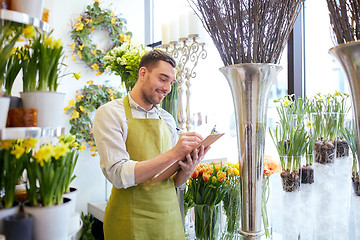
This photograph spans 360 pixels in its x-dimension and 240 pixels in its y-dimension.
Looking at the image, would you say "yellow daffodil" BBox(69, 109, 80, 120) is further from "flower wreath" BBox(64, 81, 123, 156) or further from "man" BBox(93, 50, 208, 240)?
"man" BBox(93, 50, 208, 240)

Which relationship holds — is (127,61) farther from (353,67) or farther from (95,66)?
(353,67)

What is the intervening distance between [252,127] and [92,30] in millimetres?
2749

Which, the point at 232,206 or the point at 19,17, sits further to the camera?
the point at 232,206

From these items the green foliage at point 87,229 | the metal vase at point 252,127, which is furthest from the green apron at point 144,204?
the green foliage at point 87,229

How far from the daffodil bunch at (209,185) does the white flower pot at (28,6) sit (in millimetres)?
1184

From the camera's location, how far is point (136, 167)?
1.54 m

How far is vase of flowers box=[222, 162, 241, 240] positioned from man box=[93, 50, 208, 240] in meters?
0.22

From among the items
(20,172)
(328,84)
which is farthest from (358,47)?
(328,84)

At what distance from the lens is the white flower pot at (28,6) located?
0.79 meters

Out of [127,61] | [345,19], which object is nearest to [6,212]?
[345,19]

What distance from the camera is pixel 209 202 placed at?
5.65 ft

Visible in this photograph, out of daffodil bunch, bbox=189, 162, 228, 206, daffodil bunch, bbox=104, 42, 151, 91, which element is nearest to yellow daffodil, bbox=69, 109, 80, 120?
daffodil bunch, bbox=104, 42, 151, 91

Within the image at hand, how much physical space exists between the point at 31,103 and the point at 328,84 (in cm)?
200

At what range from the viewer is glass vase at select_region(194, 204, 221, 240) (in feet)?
5.57
